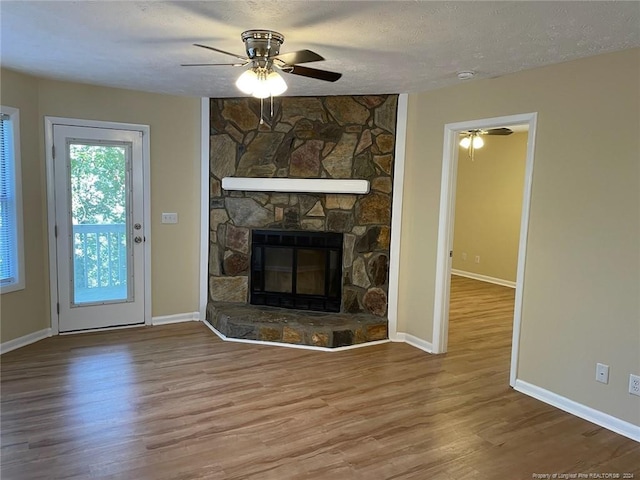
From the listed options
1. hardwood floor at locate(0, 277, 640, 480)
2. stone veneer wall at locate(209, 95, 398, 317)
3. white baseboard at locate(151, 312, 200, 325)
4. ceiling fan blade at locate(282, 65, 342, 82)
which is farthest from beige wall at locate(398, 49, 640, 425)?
white baseboard at locate(151, 312, 200, 325)

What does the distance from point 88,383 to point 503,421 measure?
2.96 meters

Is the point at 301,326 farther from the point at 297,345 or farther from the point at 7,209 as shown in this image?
the point at 7,209

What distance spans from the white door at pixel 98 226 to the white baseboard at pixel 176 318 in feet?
0.74

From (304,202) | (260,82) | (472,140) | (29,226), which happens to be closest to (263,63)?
(260,82)

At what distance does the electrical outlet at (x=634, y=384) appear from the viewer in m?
2.81

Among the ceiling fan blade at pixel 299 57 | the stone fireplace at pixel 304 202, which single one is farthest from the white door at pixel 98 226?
the ceiling fan blade at pixel 299 57

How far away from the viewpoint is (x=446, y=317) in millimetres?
4270

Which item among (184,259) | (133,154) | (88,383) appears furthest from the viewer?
(184,259)

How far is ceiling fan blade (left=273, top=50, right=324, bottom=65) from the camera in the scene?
Answer: 2443 mm

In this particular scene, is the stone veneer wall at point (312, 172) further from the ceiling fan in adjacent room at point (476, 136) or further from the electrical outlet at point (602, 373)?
the ceiling fan in adjacent room at point (476, 136)

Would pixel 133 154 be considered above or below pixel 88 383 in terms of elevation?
above

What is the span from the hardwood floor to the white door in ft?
1.38

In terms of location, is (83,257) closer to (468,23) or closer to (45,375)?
(45,375)

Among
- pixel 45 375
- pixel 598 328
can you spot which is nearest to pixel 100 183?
pixel 45 375
